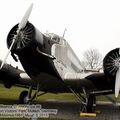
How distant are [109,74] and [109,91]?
2581 millimetres

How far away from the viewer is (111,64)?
44.4 feet

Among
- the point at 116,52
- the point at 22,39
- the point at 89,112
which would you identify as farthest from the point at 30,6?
the point at 89,112

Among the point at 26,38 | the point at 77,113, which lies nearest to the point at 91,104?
the point at 77,113

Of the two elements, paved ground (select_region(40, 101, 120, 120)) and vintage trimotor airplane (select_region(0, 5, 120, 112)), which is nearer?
paved ground (select_region(40, 101, 120, 120))

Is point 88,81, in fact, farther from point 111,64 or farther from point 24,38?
point 24,38

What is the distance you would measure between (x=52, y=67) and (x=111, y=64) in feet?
9.51

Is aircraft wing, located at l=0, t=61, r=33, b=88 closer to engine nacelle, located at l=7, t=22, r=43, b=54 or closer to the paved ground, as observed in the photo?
the paved ground

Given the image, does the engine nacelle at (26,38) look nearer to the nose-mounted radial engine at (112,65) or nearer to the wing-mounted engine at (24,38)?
the wing-mounted engine at (24,38)

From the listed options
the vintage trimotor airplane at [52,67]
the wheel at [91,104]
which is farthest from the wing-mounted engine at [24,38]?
the wheel at [91,104]

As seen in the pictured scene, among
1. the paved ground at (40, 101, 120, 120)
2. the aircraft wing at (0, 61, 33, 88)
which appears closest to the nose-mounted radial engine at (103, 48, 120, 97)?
the paved ground at (40, 101, 120, 120)

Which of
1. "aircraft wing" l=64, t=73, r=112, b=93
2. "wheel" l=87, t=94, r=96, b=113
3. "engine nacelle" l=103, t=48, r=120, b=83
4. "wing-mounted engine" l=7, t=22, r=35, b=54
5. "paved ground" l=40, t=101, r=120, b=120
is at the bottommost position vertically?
"paved ground" l=40, t=101, r=120, b=120

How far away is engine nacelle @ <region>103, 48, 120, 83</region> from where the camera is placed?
44.0ft

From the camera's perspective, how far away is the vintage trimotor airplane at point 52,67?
44.0 ft

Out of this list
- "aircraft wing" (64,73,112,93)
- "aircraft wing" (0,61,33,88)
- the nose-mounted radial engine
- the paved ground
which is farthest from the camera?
"aircraft wing" (0,61,33,88)
